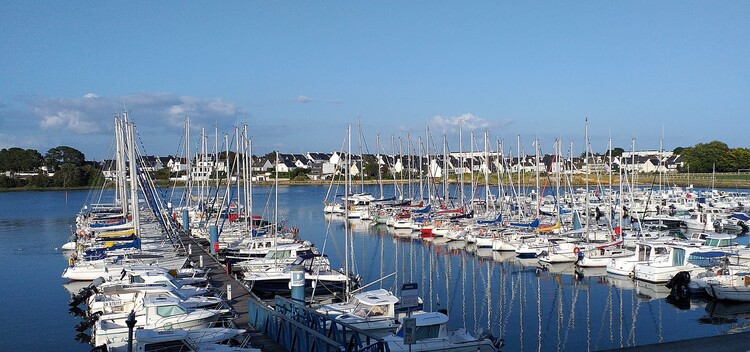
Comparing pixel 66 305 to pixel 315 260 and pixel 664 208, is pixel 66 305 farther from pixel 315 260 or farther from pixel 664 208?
pixel 664 208

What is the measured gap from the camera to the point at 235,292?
28.5 m

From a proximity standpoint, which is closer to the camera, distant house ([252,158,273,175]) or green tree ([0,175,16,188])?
green tree ([0,175,16,188])

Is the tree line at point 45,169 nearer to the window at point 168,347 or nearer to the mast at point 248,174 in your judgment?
the mast at point 248,174

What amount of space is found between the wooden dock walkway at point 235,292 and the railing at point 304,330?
249 millimetres

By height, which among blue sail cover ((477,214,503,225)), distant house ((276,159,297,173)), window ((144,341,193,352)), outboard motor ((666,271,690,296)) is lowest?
outboard motor ((666,271,690,296))

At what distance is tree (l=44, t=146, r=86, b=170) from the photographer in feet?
554

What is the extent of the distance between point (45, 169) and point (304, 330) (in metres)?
172

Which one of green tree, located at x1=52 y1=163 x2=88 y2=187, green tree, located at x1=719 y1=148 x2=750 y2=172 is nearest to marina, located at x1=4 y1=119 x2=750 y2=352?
green tree, located at x1=719 y1=148 x2=750 y2=172

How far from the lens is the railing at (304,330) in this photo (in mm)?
15898

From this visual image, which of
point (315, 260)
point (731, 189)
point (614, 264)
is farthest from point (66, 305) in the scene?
point (731, 189)

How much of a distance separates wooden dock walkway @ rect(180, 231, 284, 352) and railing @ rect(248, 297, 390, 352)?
0.82 ft

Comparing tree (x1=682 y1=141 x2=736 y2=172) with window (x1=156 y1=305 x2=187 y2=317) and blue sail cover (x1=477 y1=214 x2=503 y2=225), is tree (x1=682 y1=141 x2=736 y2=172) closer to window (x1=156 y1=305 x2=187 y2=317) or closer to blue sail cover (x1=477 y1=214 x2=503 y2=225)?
blue sail cover (x1=477 y1=214 x2=503 y2=225)

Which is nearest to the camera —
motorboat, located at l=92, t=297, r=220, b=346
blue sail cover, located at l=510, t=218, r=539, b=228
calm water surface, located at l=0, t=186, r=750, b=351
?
motorboat, located at l=92, t=297, r=220, b=346

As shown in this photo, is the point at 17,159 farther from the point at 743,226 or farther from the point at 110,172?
the point at 743,226
